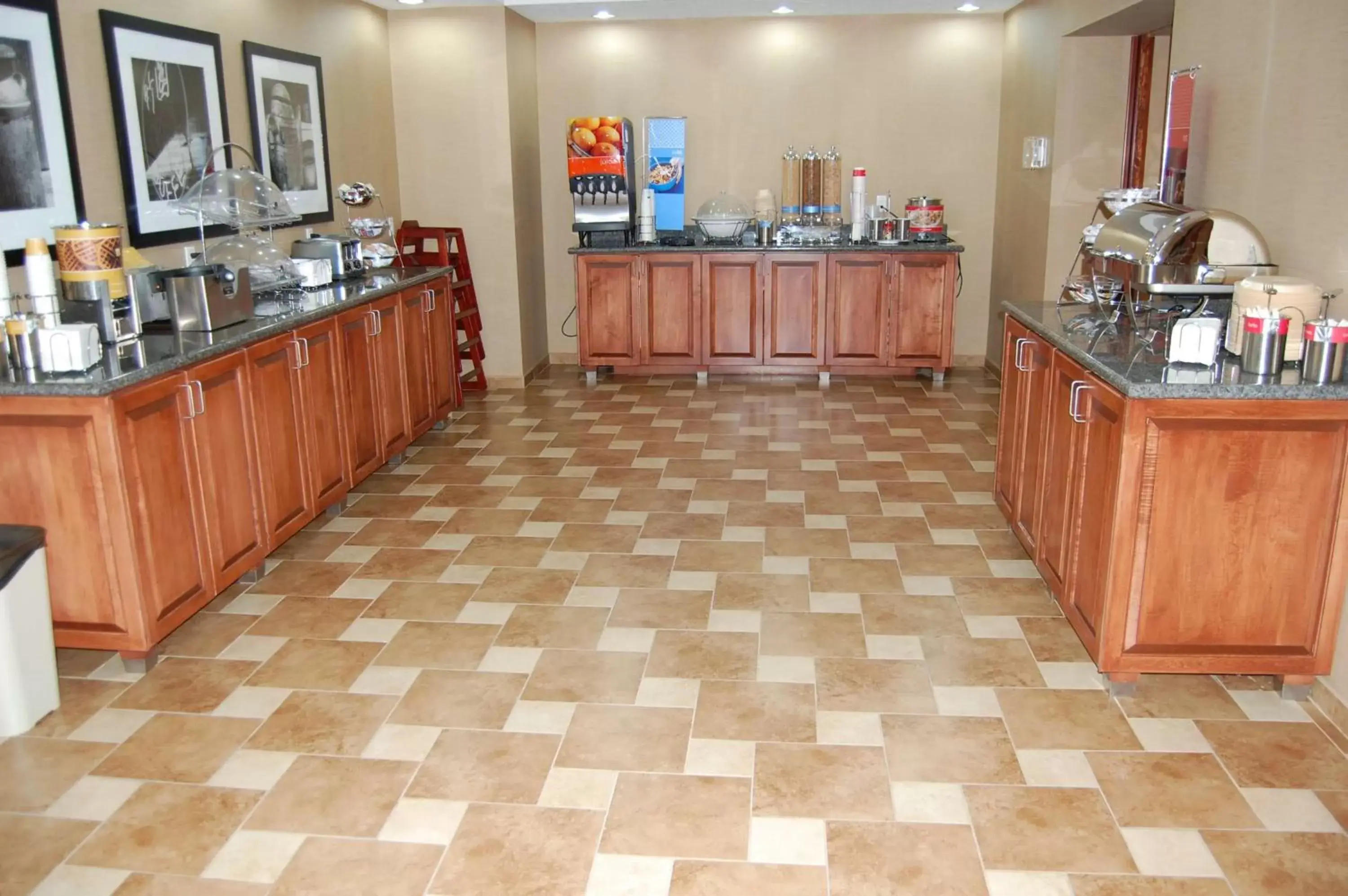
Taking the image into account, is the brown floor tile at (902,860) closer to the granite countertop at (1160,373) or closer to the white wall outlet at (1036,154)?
the granite countertop at (1160,373)

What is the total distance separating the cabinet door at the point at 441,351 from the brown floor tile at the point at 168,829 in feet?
10.3

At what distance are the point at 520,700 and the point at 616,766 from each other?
0.45 metres

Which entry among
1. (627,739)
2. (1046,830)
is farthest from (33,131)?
(1046,830)

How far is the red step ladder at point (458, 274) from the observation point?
6277 mm

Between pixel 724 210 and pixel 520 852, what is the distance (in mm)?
5470

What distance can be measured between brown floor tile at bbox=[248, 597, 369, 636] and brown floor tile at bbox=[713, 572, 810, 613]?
125 centimetres

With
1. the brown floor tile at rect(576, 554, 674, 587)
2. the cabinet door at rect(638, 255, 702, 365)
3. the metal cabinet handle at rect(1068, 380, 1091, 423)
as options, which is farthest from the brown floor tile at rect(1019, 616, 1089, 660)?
the cabinet door at rect(638, 255, 702, 365)

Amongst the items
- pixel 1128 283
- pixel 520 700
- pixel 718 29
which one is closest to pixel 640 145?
pixel 718 29

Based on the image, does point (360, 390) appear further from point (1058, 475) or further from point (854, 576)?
point (1058, 475)

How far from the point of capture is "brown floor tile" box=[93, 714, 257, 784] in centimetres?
253

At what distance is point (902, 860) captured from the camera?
2.18 m

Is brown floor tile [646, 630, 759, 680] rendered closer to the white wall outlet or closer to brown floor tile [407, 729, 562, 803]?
brown floor tile [407, 729, 562, 803]

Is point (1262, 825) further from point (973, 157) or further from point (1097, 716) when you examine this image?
point (973, 157)

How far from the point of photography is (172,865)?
7.18 ft
